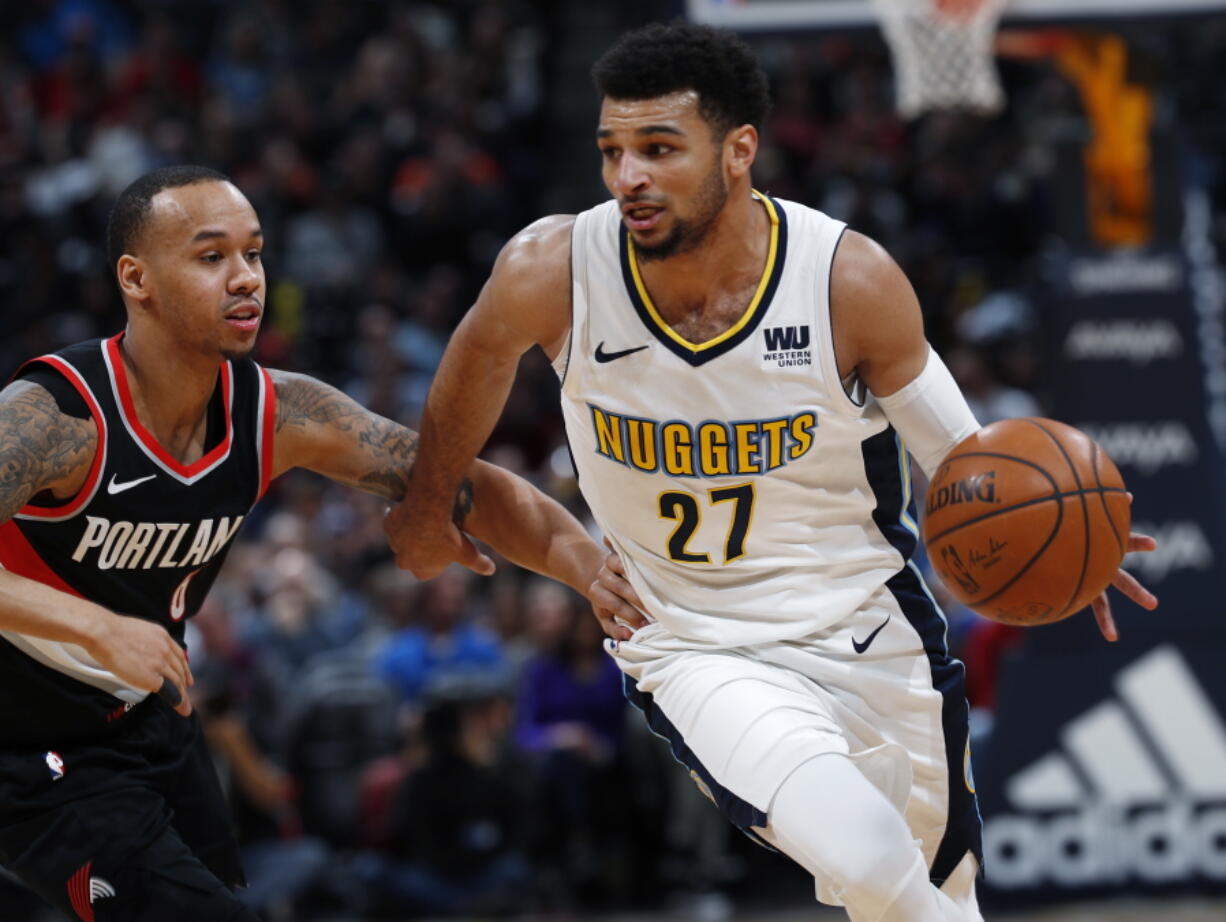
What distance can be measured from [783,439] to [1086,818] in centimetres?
482

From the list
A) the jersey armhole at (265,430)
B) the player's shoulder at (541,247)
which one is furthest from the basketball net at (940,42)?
the jersey armhole at (265,430)

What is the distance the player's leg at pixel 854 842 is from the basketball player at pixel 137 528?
1.25 metres

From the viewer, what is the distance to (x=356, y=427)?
4469mm

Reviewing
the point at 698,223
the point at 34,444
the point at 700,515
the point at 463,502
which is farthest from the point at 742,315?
the point at 34,444

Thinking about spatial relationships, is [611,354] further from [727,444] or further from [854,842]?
[854,842]

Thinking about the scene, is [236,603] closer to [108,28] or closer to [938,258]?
[938,258]

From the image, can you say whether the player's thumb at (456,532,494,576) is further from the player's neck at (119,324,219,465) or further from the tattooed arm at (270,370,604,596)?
the player's neck at (119,324,219,465)

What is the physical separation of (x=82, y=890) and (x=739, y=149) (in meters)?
2.25

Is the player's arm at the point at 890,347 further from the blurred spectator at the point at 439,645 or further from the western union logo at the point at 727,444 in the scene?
the blurred spectator at the point at 439,645

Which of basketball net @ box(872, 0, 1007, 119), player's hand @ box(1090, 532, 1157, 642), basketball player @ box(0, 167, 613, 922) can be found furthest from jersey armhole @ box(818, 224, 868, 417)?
basketball net @ box(872, 0, 1007, 119)

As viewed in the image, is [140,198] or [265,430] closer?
[140,198]

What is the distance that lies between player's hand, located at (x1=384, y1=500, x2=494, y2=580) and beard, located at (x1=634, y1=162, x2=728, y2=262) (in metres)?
1.05

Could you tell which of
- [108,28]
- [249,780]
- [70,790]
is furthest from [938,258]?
[70,790]

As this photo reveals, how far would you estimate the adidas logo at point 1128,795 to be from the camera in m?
8.06
